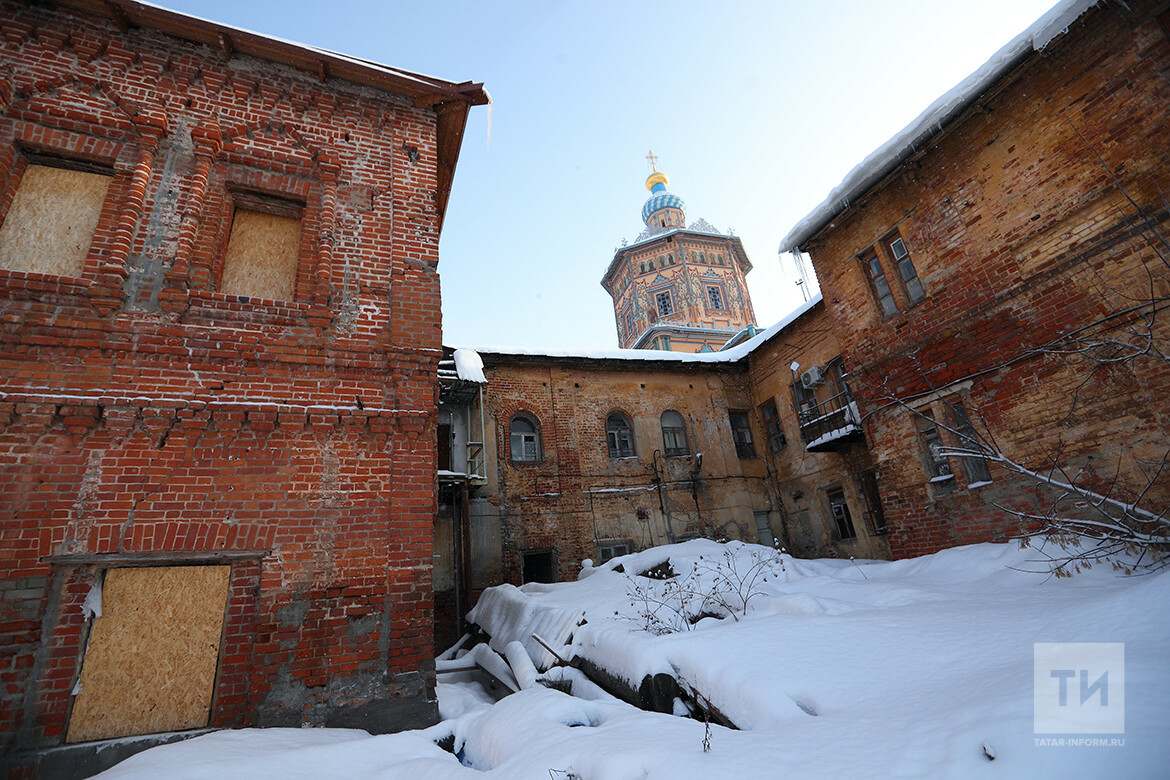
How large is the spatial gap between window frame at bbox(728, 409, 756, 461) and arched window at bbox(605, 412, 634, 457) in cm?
321

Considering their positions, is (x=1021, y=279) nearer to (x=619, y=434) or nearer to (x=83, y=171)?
(x=619, y=434)

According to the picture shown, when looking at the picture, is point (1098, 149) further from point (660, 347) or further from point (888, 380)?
point (660, 347)

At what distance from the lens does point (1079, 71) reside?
655cm

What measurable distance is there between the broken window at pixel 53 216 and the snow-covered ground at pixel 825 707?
4514mm

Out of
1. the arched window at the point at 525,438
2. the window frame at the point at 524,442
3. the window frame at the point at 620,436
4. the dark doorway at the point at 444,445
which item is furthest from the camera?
the window frame at the point at 620,436

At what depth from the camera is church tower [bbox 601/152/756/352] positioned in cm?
2931

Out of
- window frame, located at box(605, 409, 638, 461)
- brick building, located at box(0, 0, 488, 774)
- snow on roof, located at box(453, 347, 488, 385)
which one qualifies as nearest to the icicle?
brick building, located at box(0, 0, 488, 774)

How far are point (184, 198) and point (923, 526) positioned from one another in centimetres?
1091

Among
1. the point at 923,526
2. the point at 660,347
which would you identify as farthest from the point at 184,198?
the point at 660,347

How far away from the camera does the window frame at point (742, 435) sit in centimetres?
1580

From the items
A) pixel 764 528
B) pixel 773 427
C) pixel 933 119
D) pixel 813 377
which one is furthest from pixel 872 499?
pixel 933 119

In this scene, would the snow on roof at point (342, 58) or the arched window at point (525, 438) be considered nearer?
the snow on roof at point (342, 58)

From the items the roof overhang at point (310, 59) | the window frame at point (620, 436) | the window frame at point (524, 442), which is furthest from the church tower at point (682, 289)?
the roof overhang at point (310, 59)

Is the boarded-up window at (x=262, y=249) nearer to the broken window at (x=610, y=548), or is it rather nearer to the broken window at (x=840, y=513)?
the broken window at (x=610, y=548)
